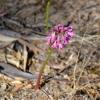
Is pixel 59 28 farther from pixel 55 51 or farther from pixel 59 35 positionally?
pixel 55 51

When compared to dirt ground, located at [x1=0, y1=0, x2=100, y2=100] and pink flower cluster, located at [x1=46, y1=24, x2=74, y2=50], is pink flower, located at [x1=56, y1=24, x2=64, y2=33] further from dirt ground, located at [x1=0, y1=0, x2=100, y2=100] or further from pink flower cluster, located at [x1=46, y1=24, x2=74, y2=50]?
dirt ground, located at [x1=0, y1=0, x2=100, y2=100]

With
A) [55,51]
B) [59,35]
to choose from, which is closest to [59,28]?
[59,35]

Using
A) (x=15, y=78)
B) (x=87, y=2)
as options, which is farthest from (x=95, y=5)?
(x=15, y=78)

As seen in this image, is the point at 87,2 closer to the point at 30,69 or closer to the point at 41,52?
the point at 41,52

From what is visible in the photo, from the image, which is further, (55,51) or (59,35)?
(55,51)

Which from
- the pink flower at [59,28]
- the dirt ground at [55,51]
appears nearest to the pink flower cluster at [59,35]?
the pink flower at [59,28]

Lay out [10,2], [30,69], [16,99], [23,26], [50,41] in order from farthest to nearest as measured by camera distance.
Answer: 1. [10,2]
2. [23,26]
3. [30,69]
4. [16,99]
5. [50,41]

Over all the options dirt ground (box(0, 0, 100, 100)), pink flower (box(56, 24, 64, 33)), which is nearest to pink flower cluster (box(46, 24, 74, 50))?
pink flower (box(56, 24, 64, 33))

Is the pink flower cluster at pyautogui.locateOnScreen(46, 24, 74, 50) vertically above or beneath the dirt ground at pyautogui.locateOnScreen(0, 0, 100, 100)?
above
